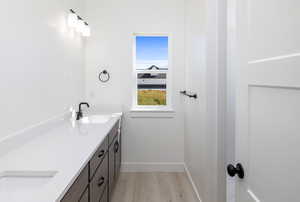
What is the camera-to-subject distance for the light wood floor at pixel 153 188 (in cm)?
247

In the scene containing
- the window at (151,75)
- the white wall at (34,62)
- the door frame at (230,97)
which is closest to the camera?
the white wall at (34,62)

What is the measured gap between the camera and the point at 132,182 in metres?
2.89

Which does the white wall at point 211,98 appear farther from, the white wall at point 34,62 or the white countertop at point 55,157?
the white wall at point 34,62

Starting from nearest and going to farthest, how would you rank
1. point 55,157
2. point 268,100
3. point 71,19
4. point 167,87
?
point 268,100 < point 55,157 < point 71,19 < point 167,87

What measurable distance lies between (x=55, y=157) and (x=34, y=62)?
0.90 m

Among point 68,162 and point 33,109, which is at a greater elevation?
point 33,109

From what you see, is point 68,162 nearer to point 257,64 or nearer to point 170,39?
point 257,64

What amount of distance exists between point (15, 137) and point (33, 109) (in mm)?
319

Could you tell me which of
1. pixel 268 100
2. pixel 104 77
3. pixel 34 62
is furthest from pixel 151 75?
pixel 268 100

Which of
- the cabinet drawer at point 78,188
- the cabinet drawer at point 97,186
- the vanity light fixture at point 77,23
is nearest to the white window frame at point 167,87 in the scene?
the vanity light fixture at point 77,23

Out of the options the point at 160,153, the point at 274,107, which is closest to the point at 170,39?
the point at 160,153

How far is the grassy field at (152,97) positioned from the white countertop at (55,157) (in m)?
1.50

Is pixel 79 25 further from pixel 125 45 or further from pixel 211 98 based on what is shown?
pixel 211 98

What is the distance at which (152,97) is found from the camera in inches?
132
